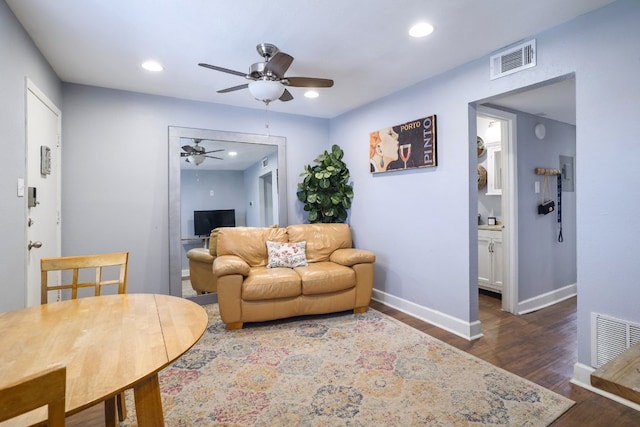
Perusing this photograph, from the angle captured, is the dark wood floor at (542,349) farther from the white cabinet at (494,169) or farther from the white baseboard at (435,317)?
the white cabinet at (494,169)

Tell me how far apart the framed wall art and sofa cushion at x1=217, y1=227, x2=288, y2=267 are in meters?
1.56

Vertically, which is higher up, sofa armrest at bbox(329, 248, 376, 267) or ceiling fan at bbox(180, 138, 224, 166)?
ceiling fan at bbox(180, 138, 224, 166)

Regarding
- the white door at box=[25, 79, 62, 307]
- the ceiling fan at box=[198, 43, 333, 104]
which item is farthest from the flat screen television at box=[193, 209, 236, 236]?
the ceiling fan at box=[198, 43, 333, 104]

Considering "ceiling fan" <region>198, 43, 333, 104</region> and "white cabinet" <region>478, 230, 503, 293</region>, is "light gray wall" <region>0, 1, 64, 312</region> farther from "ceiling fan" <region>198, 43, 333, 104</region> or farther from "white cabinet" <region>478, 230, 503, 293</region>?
"white cabinet" <region>478, 230, 503, 293</region>

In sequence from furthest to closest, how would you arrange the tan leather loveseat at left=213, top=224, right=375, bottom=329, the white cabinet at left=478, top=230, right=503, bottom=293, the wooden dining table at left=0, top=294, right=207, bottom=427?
1. the white cabinet at left=478, top=230, right=503, bottom=293
2. the tan leather loveseat at left=213, top=224, right=375, bottom=329
3. the wooden dining table at left=0, top=294, right=207, bottom=427

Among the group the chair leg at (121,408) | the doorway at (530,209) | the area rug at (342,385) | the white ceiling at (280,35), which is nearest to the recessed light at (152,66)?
the white ceiling at (280,35)

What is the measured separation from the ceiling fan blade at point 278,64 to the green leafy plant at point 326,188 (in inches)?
72.0

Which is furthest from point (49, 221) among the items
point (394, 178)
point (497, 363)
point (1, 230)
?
point (497, 363)

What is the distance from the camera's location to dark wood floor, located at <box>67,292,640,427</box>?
1.79m

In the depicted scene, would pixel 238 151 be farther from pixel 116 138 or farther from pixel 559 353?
pixel 559 353

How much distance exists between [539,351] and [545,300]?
4.71 ft

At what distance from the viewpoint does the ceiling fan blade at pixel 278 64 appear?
2.23 m

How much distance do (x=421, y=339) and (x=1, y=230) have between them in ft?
10.1

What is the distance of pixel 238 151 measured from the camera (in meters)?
4.08
